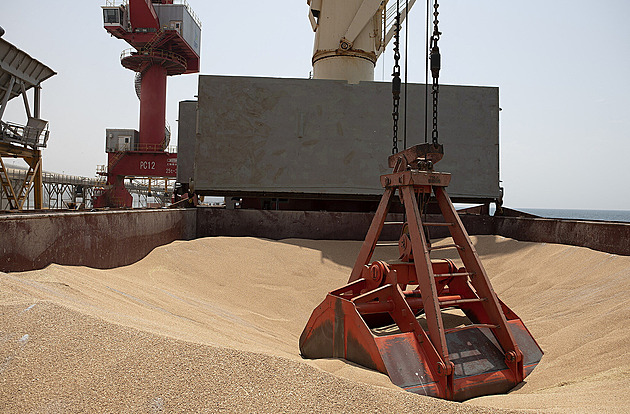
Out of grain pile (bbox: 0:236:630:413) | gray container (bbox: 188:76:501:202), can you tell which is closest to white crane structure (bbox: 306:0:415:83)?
gray container (bbox: 188:76:501:202)

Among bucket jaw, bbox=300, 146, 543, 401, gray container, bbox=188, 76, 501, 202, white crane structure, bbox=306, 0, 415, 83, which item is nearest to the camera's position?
bucket jaw, bbox=300, 146, 543, 401

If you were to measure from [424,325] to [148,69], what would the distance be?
30994 millimetres

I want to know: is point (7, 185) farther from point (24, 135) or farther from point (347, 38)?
point (347, 38)

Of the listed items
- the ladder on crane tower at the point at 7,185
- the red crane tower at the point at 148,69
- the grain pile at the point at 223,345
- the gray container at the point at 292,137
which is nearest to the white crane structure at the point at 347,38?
the gray container at the point at 292,137

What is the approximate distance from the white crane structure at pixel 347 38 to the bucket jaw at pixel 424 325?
896 cm

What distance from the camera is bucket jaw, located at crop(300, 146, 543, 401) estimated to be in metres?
2.74

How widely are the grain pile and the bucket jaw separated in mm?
174

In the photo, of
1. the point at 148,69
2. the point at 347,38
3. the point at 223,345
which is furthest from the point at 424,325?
the point at 148,69

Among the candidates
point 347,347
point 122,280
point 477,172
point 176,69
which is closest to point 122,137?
point 176,69

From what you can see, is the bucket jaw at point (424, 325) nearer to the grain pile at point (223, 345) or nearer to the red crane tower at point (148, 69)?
the grain pile at point (223, 345)

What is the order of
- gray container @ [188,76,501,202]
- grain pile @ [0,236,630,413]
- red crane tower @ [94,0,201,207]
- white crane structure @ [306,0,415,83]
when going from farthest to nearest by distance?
red crane tower @ [94,0,201,207] < white crane structure @ [306,0,415,83] < gray container @ [188,76,501,202] < grain pile @ [0,236,630,413]

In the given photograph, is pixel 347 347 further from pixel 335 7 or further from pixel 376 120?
pixel 335 7

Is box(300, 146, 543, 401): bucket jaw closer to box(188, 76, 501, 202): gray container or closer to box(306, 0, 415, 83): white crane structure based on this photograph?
box(188, 76, 501, 202): gray container

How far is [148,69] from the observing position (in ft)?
97.7
